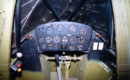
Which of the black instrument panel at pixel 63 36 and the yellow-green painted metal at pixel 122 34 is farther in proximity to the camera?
the black instrument panel at pixel 63 36

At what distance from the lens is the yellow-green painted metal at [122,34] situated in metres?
Answer: 1.32

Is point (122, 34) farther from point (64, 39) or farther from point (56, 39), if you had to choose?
point (56, 39)

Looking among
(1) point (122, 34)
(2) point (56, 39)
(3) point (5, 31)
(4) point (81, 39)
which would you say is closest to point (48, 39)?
(2) point (56, 39)

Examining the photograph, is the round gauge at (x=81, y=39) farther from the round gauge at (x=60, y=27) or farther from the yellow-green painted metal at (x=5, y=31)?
the yellow-green painted metal at (x=5, y=31)

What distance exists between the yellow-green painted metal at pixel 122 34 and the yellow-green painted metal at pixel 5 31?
151 cm

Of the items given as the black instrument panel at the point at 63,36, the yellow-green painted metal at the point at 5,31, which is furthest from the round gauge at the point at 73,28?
the yellow-green painted metal at the point at 5,31

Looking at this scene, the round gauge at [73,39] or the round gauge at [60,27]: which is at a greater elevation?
the round gauge at [60,27]

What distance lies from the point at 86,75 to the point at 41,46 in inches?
49.5

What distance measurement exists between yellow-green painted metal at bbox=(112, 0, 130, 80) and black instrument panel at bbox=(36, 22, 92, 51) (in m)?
0.77

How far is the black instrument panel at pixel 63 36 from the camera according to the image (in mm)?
2049

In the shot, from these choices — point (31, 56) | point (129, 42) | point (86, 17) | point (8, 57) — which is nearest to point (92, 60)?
point (129, 42)

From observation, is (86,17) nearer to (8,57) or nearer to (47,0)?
(47,0)

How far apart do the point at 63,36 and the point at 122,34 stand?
1169 mm

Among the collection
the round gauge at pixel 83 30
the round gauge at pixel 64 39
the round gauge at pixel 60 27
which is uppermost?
the round gauge at pixel 60 27
